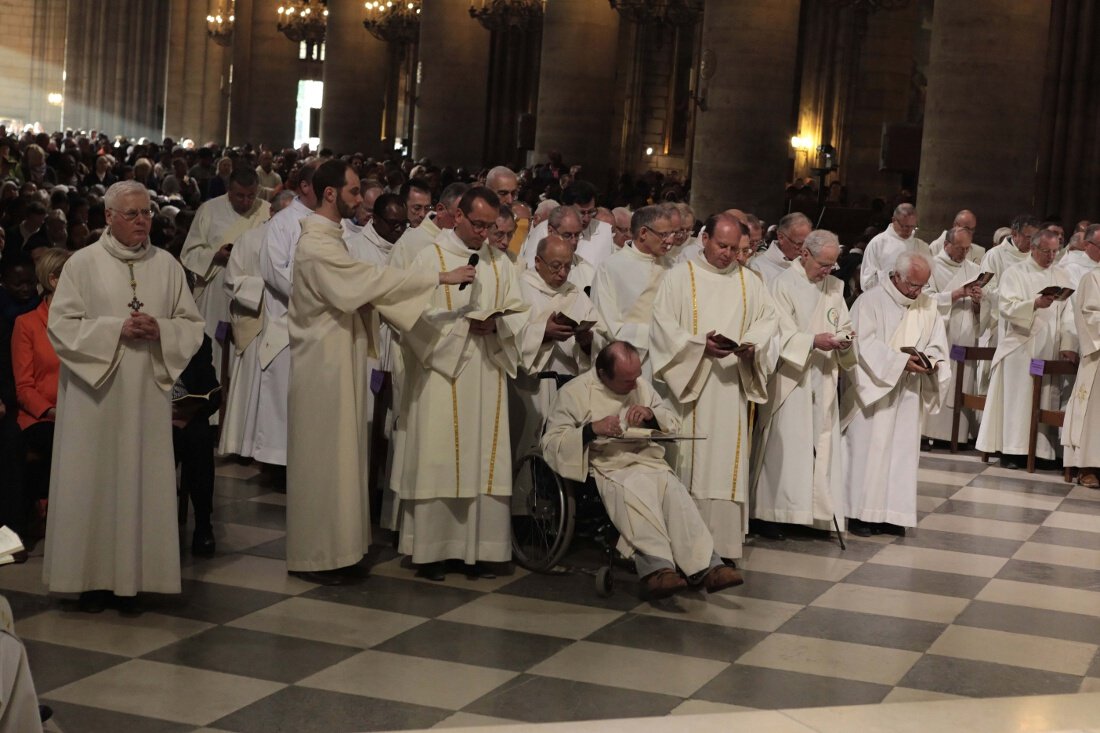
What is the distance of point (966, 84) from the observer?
54.2 feet

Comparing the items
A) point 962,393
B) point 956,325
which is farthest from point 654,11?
point 962,393

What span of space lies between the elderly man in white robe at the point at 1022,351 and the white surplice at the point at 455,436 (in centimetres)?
577

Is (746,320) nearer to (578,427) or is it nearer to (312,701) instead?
(578,427)

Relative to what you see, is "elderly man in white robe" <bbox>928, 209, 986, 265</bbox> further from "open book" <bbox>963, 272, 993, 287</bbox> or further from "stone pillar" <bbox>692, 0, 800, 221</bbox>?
"stone pillar" <bbox>692, 0, 800, 221</bbox>

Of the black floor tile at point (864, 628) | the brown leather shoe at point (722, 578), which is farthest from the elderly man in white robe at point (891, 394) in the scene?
the brown leather shoe at point (722, 578)

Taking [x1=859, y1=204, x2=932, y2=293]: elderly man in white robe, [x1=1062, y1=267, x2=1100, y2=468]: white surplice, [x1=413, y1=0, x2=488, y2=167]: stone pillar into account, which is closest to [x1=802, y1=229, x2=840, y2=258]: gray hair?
[x1=1062, y1=267, x2=1100, y2=468]: white surplice

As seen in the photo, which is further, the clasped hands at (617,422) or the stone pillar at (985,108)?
the stone pillar at (985,108)

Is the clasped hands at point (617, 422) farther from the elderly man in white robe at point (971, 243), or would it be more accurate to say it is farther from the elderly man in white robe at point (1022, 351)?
the elderly man in white robe at point (971, 243)

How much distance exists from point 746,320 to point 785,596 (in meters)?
1.54

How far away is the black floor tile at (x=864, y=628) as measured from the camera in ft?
24.4

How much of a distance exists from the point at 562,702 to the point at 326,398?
7.17 feet

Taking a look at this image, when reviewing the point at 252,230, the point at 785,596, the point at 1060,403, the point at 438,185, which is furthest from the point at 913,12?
the point at 785,596

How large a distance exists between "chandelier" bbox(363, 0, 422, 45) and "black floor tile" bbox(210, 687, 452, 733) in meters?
26.6

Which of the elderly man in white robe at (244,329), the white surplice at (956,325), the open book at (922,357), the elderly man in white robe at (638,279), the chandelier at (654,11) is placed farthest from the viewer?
the chandelier at (654,11)
